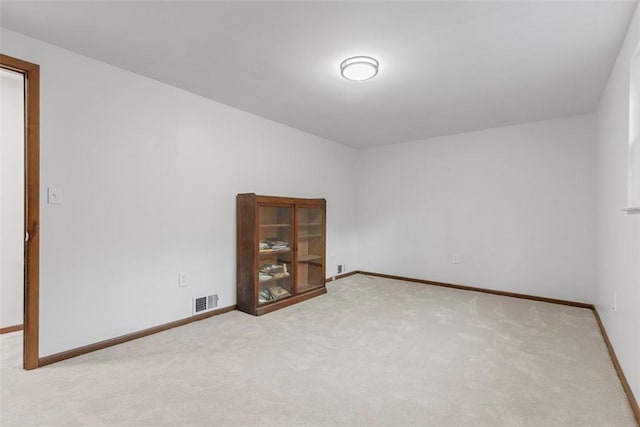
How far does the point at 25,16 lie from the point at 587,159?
16.6 ft

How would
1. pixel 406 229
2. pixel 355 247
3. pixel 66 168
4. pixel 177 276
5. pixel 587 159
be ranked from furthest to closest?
pixel 355 247 → pixel 406 229 → pixel 587 159 → pixel 177 276 → pixel 66 168

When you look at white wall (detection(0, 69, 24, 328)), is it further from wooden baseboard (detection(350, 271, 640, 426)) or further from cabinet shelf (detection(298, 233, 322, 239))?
wooden baseboard (detection(350, 271, 640, 426))

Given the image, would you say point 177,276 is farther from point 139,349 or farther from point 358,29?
point 358,29

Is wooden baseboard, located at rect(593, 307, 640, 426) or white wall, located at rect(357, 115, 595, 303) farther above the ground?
white wall, located at rect(357, 115, 595, 303)

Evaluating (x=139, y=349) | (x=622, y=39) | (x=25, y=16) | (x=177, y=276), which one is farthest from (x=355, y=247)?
(x=25, y=16)

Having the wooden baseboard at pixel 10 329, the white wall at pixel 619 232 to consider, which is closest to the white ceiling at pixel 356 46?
the white wall at pixel 619 232

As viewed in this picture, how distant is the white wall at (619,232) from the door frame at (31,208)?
3596mm

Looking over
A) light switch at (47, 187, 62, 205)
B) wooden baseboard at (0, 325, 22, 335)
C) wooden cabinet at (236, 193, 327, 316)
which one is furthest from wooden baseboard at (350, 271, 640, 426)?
wooden baseboard at (0, 325, 22, 335)

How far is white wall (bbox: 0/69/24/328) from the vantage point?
2.80 meters

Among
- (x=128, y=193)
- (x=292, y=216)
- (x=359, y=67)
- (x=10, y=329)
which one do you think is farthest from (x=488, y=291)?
(x=10, y=329)

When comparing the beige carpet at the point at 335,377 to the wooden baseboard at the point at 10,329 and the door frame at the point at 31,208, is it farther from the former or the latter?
the door frame at the point at 31,208

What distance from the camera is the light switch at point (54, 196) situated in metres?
2.16

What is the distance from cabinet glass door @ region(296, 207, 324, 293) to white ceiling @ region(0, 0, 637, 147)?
144cm

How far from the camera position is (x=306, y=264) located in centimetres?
408
